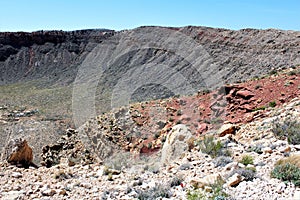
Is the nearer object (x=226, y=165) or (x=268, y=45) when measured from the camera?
(x=226, y=165)

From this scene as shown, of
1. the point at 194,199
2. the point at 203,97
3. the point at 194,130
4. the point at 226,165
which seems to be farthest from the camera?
the point at 203,97

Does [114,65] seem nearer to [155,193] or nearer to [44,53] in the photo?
[44,53]

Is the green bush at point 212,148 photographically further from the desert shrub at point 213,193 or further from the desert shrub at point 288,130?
the desert shrub at point 213,193

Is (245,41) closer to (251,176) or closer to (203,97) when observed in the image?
(203,97)

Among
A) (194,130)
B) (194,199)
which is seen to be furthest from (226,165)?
(194,130)

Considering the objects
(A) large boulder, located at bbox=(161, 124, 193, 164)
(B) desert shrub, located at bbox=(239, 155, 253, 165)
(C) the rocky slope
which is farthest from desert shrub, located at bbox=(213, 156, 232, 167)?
(A) large boulder, located at bbox=(161, 124, 193, 164)

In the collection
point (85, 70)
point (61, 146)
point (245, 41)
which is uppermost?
point (245, 41)

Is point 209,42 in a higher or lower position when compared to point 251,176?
higher

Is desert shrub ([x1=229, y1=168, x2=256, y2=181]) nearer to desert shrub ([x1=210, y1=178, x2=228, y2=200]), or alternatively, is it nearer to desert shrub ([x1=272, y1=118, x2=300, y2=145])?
desert shrub ([x1=210, y1=178, x2=228, y2=200])
